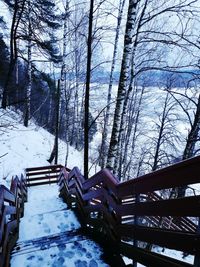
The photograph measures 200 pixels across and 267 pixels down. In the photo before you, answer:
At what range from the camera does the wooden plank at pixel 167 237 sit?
6.54 feet

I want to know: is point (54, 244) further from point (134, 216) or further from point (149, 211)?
point (149, 211)

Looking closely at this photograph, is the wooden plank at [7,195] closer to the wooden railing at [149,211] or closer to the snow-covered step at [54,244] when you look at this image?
the snow-covered step at [54,244]

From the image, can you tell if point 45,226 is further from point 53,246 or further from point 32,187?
point 32,187

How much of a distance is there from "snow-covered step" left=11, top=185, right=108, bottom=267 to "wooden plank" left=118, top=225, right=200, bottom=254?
886 mm

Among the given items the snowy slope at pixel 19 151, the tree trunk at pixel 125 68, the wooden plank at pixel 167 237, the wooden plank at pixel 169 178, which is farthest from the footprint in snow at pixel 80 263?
the snowy slope at pixel 19 151

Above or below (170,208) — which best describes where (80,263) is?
below

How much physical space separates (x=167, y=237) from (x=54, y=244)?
253cm

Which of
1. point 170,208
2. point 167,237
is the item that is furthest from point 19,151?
point 170,208

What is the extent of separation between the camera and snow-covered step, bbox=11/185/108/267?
12.1 feet

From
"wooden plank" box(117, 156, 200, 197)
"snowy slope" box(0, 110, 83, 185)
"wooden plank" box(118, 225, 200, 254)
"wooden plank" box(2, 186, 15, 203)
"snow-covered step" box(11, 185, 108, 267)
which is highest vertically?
"wooden plank" box(117, 156, 200, 197)

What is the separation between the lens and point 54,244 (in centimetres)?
424

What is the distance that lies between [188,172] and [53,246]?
10.1ft

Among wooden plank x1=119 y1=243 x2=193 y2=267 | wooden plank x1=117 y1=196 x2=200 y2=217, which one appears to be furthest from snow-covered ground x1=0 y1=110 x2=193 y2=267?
wooden plank x1=117 y1=196 x2=200 y2=217

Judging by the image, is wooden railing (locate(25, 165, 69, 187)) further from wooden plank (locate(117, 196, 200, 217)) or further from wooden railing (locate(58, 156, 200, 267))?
wooden plank (locate(117, 196, 200, 217))
